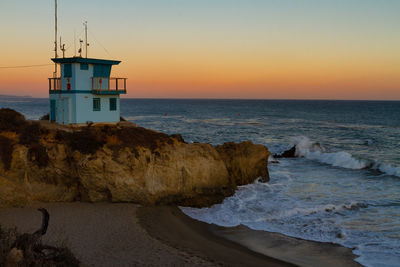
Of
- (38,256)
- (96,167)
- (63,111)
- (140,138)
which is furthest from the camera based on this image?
(63,111)

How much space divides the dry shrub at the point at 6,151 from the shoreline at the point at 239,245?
6366 mm

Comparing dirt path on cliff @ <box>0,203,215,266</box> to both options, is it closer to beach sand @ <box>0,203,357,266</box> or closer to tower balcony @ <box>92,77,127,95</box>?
beach sand @ <box>0,203,357,266</box>

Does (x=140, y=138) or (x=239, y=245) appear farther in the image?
(x=140, y=138)

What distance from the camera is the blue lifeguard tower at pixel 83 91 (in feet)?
80.0

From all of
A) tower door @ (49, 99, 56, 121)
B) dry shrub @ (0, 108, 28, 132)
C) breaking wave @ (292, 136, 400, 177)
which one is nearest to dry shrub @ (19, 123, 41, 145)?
dry shrub @ (0, 108, 28, 132)

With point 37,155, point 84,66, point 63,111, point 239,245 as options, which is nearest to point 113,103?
point 84,66

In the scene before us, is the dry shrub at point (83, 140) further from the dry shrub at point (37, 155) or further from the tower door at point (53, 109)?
the tower door at point (53, 109)

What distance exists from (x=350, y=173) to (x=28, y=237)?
81.2 ft

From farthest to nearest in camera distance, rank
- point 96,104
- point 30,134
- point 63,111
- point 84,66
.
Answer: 1. point 96,104
2. point 63,111
3. point 84,66
4. point 30,134

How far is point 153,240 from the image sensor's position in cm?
1343

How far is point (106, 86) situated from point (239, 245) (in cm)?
1622

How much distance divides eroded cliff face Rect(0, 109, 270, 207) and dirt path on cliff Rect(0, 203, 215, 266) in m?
0.73

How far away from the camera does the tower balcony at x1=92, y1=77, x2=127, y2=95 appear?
987 inches

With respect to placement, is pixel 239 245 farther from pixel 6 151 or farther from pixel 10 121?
pixel 10 121
